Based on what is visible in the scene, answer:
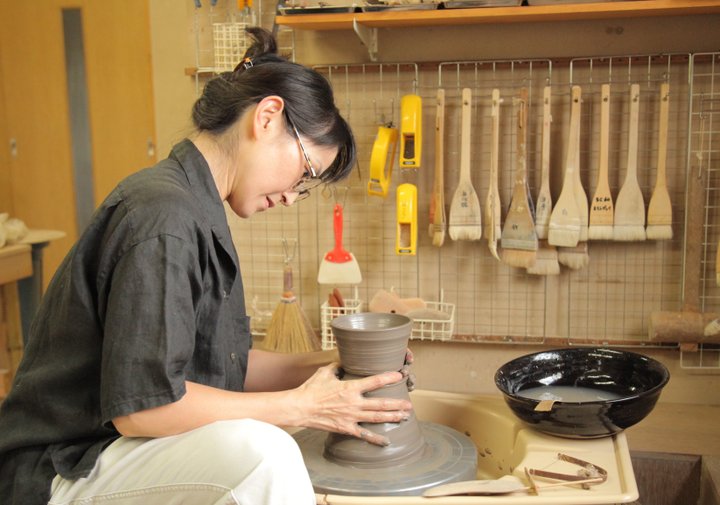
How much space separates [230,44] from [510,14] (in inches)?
38.6

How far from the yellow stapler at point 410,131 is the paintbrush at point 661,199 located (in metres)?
0.76

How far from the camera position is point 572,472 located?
1574mm

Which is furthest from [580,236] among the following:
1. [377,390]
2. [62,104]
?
[62,104]

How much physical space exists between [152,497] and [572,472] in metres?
0.83

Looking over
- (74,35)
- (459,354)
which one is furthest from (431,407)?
(74,35)

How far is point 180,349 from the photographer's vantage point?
51.2 inches

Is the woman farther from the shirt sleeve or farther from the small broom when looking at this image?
the small broom

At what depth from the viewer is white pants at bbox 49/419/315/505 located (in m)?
1.28

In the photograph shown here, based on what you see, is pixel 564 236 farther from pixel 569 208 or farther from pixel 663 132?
pixel 663 132

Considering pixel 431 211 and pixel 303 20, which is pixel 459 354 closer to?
pixel 431 211

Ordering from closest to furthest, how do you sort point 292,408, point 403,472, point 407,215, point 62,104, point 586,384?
point 292,408 → point 403,472 → point 586,384 → point 407,215 → point 62,104

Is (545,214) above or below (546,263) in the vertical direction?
above

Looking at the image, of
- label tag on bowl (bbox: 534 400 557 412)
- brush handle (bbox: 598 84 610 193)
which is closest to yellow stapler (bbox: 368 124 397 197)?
brush handle (bbox: 598 84 610 193)

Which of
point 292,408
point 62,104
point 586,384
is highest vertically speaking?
point 62,104
